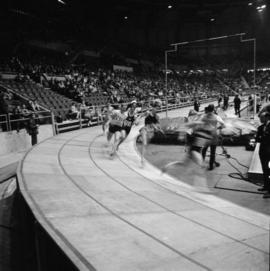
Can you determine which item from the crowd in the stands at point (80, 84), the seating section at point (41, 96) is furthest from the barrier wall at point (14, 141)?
the seating section at point (41, 96)

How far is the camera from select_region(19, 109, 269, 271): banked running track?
9.72 ft

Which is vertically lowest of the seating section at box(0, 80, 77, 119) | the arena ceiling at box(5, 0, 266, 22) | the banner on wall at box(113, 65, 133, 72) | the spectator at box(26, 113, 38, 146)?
the spectator at box(26, 113, 38, 146)

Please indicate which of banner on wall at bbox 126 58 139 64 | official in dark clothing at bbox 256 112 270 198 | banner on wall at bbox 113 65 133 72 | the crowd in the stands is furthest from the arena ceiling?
official in dark clothing at bbox 256 112 270 198

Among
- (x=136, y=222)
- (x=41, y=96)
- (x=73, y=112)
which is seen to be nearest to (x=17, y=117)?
(x=73, y=112)

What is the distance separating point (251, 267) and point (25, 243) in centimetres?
267

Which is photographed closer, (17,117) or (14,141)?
(14,141)

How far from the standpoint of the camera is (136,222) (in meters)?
4.00

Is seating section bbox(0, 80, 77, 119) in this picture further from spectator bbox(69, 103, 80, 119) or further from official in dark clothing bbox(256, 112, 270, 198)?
official in dark clothing bbox(256, 112, 270, 198)

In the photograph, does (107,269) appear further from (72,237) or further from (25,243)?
(25,243)

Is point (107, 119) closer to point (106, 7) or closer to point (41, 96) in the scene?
point (41, 96)

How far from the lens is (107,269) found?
108 inches

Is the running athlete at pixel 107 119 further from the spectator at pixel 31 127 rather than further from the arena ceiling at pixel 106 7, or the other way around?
the arena ceiling at pixel 106 7

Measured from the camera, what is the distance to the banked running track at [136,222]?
296 cm

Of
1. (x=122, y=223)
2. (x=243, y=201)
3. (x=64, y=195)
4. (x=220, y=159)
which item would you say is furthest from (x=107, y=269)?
(x=220, y=159)
